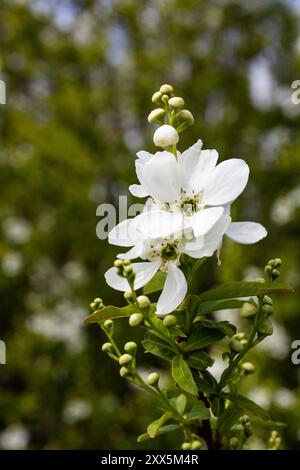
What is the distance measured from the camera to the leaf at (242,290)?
0.58m

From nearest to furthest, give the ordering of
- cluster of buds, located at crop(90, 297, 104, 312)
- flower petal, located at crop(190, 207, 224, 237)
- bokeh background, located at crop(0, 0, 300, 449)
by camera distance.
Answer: flower petal, located at crop(190, 207, 224, 237) → cluster of buds, located at crop(90, 297, 104, 312) → bokeh background, located at crop(0, 0, 300, 449)

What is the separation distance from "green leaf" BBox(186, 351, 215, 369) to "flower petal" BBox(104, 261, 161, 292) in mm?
92

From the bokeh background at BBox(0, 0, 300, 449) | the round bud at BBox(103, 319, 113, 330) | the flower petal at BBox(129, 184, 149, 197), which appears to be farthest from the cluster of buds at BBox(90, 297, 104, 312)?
the bokeh background at BBox(0, 0, 300, 449)

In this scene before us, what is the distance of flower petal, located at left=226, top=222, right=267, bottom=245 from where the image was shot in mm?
572

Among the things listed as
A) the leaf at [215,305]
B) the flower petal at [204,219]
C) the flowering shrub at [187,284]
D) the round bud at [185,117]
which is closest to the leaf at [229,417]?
the flowering shrub at [187,284]

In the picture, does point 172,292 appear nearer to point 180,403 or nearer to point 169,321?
point 169,321

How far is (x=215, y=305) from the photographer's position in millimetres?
596

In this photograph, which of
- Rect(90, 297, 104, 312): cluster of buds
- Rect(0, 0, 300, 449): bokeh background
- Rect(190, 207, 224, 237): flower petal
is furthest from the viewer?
Rect(0, 0, 300, 449): bokeh background

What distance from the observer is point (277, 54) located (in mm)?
6223

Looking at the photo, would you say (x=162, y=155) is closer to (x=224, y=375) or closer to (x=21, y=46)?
(x=224, y=375)

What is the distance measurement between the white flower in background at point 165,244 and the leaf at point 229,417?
14 centimetres

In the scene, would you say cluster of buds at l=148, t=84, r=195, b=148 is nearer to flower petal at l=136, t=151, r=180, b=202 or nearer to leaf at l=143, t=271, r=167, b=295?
flower petal at l=136, t=151, r=180, b=202

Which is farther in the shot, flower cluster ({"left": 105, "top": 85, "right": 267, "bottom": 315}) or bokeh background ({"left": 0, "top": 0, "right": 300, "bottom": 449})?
bokeh background ({"left": 0, "top": 0, "right": 300, "bottom": 449})
